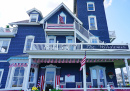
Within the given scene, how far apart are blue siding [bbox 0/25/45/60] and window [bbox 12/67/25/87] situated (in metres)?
2.41

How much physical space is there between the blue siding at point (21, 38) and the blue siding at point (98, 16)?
6808 mm

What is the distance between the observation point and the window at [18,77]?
9956 millimetres

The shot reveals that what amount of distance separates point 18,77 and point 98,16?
46.5ft

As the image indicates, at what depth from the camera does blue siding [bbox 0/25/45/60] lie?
38.9 ft

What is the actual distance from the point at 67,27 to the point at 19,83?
860 centimetres

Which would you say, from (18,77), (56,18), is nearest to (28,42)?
(18,77)

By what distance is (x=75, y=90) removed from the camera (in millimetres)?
7711

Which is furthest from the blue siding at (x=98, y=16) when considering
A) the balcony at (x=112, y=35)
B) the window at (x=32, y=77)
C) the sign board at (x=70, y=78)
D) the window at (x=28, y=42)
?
the window at (x=32, y=77)

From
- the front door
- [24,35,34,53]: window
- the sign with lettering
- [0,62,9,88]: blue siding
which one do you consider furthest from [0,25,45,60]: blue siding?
the sign with lettering

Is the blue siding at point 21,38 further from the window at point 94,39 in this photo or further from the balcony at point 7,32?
the window at point 94,39

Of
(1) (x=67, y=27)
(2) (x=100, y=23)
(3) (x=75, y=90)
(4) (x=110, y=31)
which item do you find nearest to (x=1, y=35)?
(1) (x=67, y=27)

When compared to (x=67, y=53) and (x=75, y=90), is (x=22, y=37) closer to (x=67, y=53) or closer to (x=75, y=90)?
(x=67, y=53)

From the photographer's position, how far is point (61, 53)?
28.2 feet

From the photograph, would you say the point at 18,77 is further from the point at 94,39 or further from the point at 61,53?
the point at 94,39
